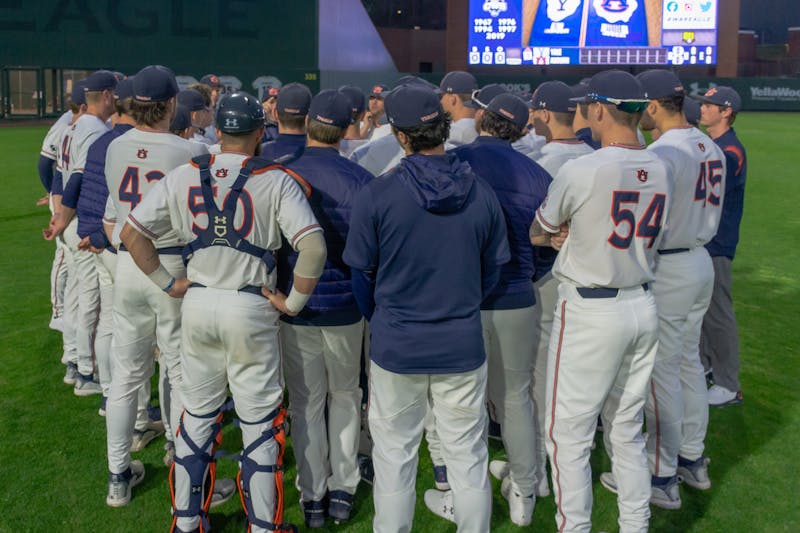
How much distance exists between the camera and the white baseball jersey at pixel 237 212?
3756mm

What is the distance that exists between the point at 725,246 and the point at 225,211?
13.0ft

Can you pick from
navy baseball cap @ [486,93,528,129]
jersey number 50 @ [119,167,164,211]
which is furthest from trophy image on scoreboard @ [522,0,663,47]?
jersey number 50 @ [119,167,164,211]

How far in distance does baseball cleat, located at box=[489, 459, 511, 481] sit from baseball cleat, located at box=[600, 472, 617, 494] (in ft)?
1.95

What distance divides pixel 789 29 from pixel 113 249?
6977 centimetres

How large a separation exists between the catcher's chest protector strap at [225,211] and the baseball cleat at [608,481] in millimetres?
2651

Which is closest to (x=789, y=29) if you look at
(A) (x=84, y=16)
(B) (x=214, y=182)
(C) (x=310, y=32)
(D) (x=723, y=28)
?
(D) (x=723, y=28)

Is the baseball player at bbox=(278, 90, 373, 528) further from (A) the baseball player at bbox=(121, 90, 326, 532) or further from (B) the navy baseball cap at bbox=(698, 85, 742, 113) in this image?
(B) the navy baseball cap at bbox=(698, 85, 742, 113)

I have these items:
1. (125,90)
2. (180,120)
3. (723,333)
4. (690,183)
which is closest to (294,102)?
(125,90)

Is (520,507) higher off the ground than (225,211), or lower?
lower

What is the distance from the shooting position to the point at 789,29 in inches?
2489

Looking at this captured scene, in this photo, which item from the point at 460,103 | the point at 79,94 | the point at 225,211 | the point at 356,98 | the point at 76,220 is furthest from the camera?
the point at 460,103

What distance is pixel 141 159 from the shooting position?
4.44 m

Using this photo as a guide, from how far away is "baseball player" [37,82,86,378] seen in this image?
6.43 meters

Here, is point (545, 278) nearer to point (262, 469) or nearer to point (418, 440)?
point (418, 440)
